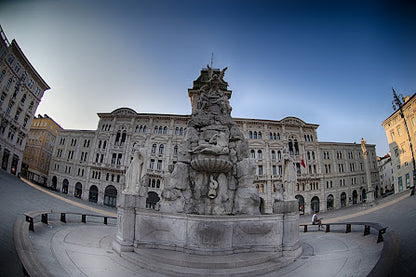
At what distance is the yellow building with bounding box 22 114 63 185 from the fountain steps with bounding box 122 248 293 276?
5202cm

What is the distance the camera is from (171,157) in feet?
122

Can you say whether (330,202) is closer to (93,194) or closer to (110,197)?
(110,197)

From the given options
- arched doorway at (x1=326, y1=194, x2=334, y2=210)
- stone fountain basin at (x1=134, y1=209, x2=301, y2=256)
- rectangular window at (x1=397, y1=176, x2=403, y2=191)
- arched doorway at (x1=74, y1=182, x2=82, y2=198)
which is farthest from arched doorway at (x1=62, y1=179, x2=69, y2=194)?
rectangular window at (x1=397, y1=176, x2=403, y2=191)

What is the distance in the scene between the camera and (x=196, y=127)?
9508mm

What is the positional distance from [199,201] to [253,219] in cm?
253

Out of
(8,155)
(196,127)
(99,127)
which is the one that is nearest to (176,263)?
(196,127)

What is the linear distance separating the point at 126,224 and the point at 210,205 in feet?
10.6

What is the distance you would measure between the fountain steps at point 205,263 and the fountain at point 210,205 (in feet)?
0.98

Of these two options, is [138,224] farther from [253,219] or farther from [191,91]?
[191,91]

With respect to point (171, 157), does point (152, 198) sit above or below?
below

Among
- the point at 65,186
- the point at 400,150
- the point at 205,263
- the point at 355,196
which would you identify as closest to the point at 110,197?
the point at 65,186

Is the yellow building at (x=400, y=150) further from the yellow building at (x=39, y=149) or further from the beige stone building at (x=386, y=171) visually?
the yellow building at (x=39, y=149)

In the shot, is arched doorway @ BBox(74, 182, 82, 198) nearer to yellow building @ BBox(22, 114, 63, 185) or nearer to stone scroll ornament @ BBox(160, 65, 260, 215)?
yellow building @ BBox(22, 114, 63, 185)

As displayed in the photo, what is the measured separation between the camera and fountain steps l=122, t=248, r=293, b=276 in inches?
189
